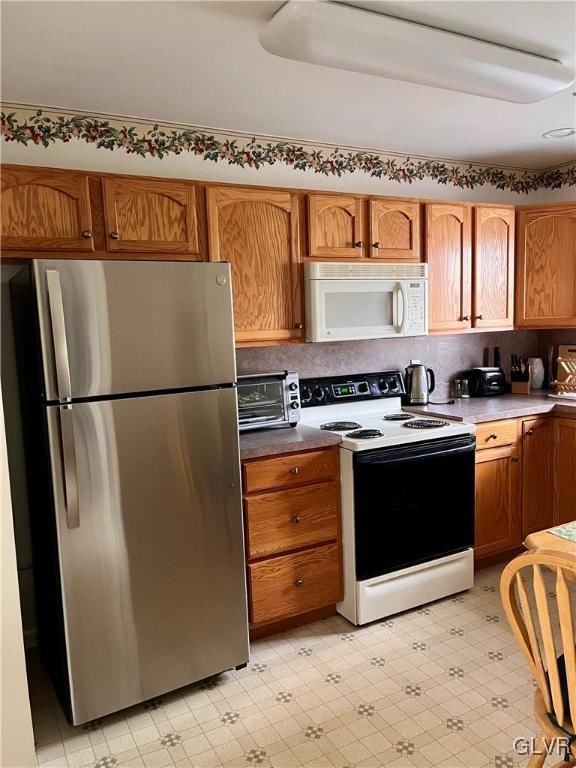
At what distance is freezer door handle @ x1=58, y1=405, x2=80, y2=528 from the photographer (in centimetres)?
192

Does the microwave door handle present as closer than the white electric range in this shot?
No

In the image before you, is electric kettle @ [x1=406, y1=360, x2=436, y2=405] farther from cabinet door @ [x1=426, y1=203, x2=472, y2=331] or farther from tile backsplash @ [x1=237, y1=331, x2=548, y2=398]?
cabinet door @ [x1=426, y1=203, x2=472, y2=331]

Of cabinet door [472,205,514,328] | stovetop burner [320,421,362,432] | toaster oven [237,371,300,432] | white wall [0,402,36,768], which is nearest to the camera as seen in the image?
white wall [0,402,36,768]

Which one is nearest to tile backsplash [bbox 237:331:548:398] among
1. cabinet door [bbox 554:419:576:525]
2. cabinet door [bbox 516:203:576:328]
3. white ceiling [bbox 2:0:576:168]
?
cabinet door [bbox 516:203:576:328]

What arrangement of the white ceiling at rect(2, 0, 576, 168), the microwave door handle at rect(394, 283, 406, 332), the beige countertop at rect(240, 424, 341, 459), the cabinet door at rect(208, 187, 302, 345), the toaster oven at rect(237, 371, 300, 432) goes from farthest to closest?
the microwave door handle at rect(394, 283, 406, 332) → the toaster oven at rect(237, 371, 300, 432) → the cabinet door at rect(208, 187, 302, 345) → the beige countertop at rect(240, 424, 341, 459) → the white ceiling at rect(2, 0, 576, 168)

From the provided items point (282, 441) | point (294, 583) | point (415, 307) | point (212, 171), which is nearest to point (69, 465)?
point (282, 441)

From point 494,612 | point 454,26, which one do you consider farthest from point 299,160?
point 494,612

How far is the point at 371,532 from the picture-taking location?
2650mm

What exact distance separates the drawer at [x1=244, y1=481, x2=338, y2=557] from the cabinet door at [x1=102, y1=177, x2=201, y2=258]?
116cm

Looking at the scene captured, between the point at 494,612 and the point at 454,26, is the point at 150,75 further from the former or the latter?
the point at 494,612

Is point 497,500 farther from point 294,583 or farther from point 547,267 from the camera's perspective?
point 547,267

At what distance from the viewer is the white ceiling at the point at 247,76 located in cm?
175

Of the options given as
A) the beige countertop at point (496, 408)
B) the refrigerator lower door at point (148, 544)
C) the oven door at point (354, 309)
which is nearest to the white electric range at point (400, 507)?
the beige countertop at point (496, 408)

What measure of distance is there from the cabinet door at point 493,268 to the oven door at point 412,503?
93 cm
